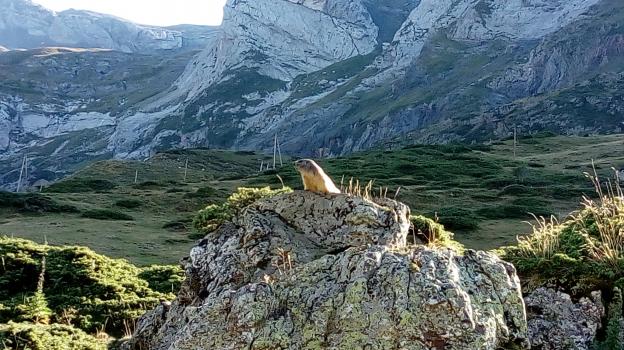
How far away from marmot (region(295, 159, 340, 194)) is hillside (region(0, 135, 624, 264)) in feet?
51.4

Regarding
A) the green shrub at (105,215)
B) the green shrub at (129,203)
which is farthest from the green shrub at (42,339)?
the green shrub at (129,203)

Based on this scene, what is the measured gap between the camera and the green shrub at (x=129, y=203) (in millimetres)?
40281

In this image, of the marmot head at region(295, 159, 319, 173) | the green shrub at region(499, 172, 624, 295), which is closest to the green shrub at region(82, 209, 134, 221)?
the marmot head at region(295, 159, 319, 173)

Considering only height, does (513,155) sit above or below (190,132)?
above

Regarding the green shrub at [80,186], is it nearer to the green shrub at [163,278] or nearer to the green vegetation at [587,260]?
the green shrub at [163,278]

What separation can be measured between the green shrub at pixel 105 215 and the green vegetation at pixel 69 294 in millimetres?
16708

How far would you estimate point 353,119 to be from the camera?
170 m

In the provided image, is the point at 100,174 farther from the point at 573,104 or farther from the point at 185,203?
the point at 573,104

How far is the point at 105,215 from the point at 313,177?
28.5 metres

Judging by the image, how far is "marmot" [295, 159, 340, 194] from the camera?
334 inches

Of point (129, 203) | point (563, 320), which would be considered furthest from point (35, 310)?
point (129, 203)

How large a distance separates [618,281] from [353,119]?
164589 mm

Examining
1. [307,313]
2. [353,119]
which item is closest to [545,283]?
[307,313]

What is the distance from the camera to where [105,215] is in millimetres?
34562
